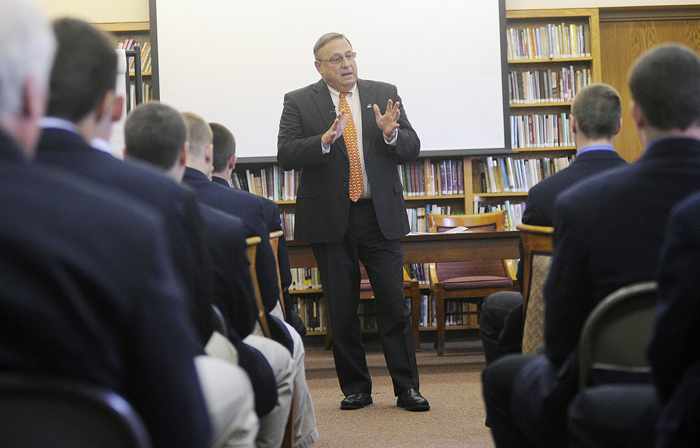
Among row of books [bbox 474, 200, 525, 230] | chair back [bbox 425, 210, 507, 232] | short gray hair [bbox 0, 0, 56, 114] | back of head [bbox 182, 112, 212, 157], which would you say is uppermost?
back of head [bbox 182, 112, 212, 157]

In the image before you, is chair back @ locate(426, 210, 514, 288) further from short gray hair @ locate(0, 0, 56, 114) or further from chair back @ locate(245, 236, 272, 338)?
short gray hair @ locate(0, 0, 56, 114)

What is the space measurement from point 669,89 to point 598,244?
31cm

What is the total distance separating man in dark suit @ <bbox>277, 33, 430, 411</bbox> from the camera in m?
3.46

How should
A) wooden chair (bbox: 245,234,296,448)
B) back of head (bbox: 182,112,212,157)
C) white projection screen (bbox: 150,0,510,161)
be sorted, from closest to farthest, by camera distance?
wooden chair (bbox: 245,234,296,448) < back of head (bbox: 182,112,212,157) < white projection screen (bbox: 150,0,510,161)

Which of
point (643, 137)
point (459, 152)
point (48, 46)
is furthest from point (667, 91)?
point (459, 152)

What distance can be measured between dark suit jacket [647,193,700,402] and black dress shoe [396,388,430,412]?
7.99 ft

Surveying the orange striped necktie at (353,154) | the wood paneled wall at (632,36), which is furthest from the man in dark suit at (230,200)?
the wood paneled wall at (632,36)

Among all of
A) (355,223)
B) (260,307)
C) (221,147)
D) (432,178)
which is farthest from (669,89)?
(432,178)

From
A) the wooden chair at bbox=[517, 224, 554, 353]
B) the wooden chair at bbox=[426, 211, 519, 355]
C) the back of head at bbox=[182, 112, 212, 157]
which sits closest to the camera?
the wooden chair at bbox=[517, 224, 554, 353]

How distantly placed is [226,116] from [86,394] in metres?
5.51

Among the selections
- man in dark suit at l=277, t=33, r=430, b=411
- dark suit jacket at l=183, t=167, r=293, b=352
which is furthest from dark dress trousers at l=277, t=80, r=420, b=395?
dark suit jacket at l=183, t=167, r=293, b=352

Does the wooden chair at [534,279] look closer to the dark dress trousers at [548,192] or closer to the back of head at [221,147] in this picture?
the dark dress trousers at [548,192]

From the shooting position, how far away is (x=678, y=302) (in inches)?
39.1

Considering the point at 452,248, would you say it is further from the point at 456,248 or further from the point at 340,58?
the point at 340,58
